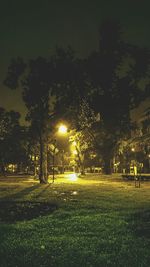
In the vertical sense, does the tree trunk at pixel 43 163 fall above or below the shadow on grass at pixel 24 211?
above

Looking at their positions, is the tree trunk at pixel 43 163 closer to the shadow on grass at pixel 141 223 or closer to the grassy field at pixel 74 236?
the grassy field at pixel 74 236

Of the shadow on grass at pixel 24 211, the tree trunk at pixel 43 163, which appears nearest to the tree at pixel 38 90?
the tree trunk at pixel 43 163

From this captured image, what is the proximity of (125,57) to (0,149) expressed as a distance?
1325 inches

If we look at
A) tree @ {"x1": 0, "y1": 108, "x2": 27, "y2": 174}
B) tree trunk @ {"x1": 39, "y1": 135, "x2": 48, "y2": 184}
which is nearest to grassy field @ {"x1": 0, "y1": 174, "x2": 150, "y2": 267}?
tree trunk @ {"x1": 39, "y1": 135, "x2": 48, "y2": 184}

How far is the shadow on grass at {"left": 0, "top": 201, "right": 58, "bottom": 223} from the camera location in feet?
48.9

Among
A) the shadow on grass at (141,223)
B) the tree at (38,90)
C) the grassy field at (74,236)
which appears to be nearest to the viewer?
the grassy field at (74,236)

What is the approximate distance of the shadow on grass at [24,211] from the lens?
48.9 feet

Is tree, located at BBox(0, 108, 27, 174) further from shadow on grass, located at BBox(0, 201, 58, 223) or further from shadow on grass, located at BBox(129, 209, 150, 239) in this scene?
shadow on grass, located at BBox(129, 209, 150, 239)

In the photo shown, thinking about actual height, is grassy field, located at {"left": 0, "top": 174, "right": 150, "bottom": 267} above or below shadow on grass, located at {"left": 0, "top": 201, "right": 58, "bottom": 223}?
below

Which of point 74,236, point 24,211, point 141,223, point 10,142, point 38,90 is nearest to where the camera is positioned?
point 74,236

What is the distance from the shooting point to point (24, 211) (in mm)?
16844

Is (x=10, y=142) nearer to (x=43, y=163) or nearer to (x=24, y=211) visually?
(x=43, y=163)

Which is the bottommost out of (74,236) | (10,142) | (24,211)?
(74,236)

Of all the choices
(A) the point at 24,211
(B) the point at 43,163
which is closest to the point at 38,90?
(B) the point at 43,163
